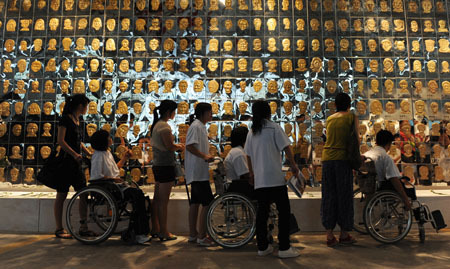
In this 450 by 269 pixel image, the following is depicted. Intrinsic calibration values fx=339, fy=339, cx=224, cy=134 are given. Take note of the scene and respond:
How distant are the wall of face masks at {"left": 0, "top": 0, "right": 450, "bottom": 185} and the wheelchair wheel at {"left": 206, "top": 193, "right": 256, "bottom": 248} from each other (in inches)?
68.3

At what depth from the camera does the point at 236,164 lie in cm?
343

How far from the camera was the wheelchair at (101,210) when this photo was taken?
130 inches

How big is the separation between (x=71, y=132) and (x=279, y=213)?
7.64ft

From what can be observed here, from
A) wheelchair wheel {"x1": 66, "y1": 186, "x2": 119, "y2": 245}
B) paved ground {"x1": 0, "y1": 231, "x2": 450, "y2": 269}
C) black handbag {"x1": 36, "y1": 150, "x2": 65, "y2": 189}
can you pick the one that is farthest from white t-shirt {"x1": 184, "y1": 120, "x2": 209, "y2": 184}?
black handbag {"x1": 36, "y1": 150, "x2": 65, "y2": 189}

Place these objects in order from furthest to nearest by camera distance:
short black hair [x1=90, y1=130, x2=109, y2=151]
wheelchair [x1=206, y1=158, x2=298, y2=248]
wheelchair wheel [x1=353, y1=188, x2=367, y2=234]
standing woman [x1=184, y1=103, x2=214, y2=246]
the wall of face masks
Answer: the wall of face masks → wheelchair wheel [x1=353, y1=188, x2=367, y2=234] → short black hair [x1=90, y1=130, x2=109, y2=151] → standing woman [x1=184, y1=103, x2=214, y2=246] → wheelchair [x1=206, y1=158, x2=298, y2=248]

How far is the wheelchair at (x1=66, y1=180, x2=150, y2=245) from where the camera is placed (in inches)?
130

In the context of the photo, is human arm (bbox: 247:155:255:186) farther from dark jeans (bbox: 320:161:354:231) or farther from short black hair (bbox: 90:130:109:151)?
short black hair (bbox: 90:130:109:151)

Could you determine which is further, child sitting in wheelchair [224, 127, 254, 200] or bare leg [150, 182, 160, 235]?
A: bare leg [150, 182, 160, 235]

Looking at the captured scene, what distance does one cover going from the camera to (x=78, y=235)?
133 inches

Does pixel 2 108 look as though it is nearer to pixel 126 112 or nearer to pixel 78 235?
pixel 126 112

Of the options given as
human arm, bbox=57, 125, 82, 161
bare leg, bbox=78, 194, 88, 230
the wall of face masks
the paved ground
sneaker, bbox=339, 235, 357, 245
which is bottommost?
the paved ground

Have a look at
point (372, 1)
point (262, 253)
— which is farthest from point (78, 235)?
point (372, 1)

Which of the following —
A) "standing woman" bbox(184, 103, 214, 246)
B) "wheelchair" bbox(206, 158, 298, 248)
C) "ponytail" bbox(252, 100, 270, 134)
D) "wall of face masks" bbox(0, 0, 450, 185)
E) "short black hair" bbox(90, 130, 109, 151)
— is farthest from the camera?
"wall of face masks" bbox(0, 0, 450, 185)

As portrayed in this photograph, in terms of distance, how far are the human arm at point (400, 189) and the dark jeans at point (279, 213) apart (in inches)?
50.7
